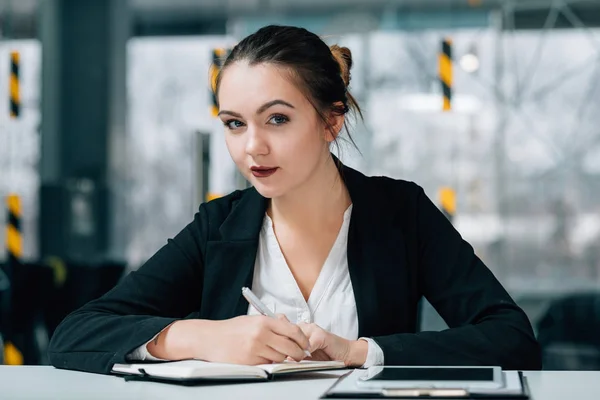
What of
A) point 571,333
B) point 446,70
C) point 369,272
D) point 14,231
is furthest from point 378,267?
point 14,231

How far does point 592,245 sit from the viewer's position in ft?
11.4

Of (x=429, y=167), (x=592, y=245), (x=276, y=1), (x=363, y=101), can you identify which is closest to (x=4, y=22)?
(x=276, y=1)

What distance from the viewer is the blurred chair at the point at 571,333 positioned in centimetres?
351

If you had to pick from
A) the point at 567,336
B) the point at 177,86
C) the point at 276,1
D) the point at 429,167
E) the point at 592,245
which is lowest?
the point at 567,336

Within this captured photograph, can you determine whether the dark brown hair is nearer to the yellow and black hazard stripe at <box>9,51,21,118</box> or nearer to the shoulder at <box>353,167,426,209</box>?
the shoulder at <box>353,167,426,209</box>

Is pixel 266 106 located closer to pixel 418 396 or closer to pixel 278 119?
pixel 278 119

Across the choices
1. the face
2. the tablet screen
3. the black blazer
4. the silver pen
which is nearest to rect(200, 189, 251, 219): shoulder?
the black blazer

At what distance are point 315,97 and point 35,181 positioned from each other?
2.07m

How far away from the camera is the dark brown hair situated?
1800 mm

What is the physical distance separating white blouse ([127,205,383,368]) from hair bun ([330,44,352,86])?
262 mm

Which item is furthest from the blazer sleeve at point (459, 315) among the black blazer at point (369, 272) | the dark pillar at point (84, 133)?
the dark pillar at point (84, 133)

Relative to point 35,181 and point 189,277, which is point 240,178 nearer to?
point 35,181

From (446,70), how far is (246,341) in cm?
213

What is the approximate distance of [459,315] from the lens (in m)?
1.81
